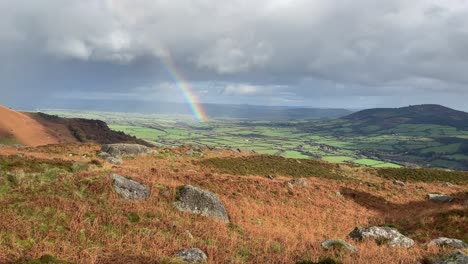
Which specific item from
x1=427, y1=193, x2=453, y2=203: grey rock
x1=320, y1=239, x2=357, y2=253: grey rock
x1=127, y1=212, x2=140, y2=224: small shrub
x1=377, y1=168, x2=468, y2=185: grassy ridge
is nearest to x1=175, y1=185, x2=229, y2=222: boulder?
x1=127, y1=212, x2=140, y2=224: small shrub

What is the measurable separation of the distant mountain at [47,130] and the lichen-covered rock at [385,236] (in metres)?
114

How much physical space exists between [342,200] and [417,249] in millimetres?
20435

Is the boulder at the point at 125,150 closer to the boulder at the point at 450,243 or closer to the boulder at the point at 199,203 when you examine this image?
the boulder at the point at 199,203

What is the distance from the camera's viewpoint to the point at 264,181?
3547 centimetres

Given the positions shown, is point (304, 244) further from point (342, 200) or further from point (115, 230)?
point (342, 200)

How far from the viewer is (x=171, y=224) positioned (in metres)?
17.0

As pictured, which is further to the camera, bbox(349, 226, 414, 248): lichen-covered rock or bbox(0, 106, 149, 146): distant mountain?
bbox(0, 106, 149, 146): distant mountain

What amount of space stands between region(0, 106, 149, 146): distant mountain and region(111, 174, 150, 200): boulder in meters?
102

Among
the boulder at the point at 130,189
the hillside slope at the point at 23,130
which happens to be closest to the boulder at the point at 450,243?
the boulder at the point at 130,189

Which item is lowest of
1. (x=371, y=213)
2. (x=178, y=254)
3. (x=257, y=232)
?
(x=371, y=213)

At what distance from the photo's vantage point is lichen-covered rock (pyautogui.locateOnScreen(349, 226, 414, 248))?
1928 centimetres

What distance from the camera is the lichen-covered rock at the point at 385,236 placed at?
19.3 metres

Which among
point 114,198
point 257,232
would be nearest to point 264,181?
point 257,232

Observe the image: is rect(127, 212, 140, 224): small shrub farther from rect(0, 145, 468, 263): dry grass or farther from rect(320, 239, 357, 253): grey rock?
rect(320, 239, 357, 253): grey rock
